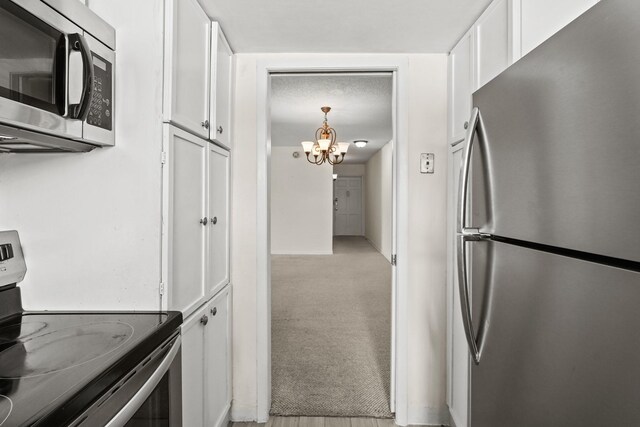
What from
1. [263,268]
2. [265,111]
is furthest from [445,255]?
[265,111]

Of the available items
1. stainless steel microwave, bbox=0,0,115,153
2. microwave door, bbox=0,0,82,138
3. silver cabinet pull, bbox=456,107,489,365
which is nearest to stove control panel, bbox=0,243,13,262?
stainless steel microwave, bbox=0,0,115,153

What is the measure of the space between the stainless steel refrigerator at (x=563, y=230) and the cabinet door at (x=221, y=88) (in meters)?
1.20

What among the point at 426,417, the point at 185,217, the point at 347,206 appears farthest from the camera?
the point at 347,206

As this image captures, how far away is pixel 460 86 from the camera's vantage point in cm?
186

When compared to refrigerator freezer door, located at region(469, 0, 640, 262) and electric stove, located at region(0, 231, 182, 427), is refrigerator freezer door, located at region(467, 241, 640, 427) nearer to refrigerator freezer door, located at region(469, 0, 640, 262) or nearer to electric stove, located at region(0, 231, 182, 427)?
refrigerator freezer door, located at region(469, 0, 640, 262)

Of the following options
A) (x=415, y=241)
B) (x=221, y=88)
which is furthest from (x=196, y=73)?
(x=415, y=241)

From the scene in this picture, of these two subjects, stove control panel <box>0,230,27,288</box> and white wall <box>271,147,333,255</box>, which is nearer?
stove control panel <box>0,230,27,288</box>

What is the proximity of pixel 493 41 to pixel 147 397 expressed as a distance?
1.76 meters

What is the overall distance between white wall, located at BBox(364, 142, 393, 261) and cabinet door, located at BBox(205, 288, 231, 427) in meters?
4.37

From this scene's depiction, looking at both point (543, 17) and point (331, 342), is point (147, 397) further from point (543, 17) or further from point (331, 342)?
point (331, 342)

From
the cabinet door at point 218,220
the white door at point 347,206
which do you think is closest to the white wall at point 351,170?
the white door at point 347,206

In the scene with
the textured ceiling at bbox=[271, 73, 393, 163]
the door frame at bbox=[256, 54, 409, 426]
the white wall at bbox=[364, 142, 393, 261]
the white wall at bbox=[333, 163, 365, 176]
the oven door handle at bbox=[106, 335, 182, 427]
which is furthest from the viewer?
the white wall at bbox=[333, 163, 365, 176]

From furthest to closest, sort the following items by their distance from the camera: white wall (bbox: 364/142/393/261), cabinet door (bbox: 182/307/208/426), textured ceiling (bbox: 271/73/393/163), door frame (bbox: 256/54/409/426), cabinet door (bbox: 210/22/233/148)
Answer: white wall (bbox: 364/142/393/261) < textured ceiling (bbox: 271/73/393/163) < door frame (bbox: 256/54/409/426) < cabinet door (bbox: 210/22/233/148) < cabinet door (bbox: 182/307/208/426)

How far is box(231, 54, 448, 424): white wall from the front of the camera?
6.76 ft
